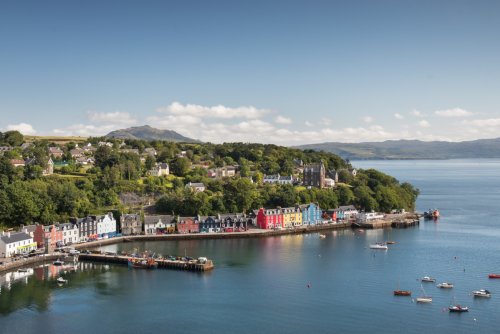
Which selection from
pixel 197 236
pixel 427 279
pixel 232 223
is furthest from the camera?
pixel 232 223

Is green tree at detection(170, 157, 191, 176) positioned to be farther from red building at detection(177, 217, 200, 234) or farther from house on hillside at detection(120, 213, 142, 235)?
house on hillside at detection(120, 213, 142, 235)

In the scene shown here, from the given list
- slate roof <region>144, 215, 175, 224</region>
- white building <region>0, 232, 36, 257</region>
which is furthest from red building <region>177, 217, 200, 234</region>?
white building <region>0, 232, 36, 257</region>

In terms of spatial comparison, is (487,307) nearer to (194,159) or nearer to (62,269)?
(62,269)

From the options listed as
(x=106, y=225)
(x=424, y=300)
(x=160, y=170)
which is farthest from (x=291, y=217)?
(x=424, y=300)

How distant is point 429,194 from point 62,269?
231 feet

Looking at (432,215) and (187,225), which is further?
(432,215)

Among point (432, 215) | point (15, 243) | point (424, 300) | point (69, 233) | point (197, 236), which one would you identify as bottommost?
point (424, 300)

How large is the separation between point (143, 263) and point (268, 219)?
17724 mm

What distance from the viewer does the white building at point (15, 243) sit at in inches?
1483

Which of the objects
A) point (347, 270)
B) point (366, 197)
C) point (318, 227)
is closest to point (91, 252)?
point (347, 270)

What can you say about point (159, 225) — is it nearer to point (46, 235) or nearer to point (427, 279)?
point (46, 235)

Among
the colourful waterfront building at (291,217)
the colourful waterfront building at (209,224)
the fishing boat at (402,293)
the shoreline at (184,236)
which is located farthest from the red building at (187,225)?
the fishing boat at (402,293)

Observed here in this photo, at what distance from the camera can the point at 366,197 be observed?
62.8 meters

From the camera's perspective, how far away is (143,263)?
120ft
